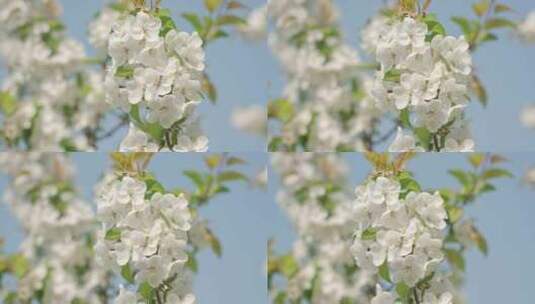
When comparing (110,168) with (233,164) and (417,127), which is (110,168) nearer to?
(233,164)

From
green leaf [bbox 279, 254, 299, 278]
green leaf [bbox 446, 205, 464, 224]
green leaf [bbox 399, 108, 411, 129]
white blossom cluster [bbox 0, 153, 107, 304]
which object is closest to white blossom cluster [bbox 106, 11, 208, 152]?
white blossom cluster [bbox 0, 153, 107, 304]

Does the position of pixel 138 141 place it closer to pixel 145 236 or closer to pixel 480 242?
pixel 145 236

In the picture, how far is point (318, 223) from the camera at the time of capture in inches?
93.4

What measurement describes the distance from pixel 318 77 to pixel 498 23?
1.45 ft

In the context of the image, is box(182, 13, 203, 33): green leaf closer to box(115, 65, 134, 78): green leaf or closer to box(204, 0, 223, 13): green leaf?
box(204, 0, 223, 13): green leaf

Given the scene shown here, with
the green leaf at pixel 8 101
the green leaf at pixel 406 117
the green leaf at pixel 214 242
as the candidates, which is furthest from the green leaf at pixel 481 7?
the green leaf at pixel 8 101

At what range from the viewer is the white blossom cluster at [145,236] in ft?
7.01

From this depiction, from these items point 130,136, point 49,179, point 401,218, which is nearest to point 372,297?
point 401,218

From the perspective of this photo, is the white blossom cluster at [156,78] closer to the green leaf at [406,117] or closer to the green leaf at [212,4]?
the green leaf at [212,4]

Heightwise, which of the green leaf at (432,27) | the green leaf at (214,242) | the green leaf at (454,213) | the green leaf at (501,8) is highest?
the green leaf at (501,8)

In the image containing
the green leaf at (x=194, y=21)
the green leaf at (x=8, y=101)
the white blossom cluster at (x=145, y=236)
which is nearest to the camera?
the white blossom cluster at (x=145, y=236)

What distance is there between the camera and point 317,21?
241 cm

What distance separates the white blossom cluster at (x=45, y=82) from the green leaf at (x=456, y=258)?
85cm

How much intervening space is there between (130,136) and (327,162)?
480 mm
